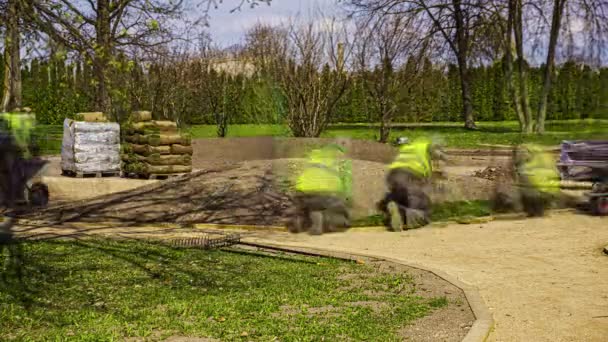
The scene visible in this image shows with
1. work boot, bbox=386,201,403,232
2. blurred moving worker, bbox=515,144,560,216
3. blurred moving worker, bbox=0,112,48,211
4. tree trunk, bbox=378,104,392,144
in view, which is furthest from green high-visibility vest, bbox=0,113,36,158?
tree trunk, bbox=378,104,392,144

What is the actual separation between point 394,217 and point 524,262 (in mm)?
3232

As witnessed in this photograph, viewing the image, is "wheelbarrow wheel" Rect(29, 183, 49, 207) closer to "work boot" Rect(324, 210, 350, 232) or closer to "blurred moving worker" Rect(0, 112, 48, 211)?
"blurred moving worker" Rect(0, 112, 48, 211)

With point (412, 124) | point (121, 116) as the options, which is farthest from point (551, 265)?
point (412, 124)

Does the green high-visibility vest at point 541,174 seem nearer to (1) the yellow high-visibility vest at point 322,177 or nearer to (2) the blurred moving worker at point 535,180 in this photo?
(2) the blurred moving worker at point 535,180

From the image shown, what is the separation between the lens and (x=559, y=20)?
30422 millimetres

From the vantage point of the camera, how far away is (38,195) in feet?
53.2

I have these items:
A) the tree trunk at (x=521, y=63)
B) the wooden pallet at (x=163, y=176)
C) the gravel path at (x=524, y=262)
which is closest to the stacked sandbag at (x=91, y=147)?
the wooden pallet at (x=163, y=176)

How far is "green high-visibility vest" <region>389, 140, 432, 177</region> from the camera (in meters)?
13.1

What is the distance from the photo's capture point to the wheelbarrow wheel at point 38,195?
16.1 meters

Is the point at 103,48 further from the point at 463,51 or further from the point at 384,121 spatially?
the point at 463,51

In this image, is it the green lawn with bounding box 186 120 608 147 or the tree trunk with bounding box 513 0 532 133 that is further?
the tree trunk with bounding box 513 0 532 133

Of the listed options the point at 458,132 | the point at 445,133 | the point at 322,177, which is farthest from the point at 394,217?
the point at 458,132

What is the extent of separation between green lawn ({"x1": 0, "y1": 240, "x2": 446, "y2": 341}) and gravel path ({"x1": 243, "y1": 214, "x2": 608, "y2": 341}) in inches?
30.9

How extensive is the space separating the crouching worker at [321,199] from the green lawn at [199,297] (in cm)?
228
